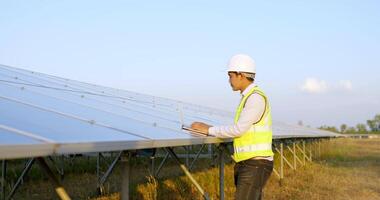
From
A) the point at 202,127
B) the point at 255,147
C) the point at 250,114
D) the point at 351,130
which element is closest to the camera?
the point at 250,114

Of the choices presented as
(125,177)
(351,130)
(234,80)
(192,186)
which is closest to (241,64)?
(234,80)

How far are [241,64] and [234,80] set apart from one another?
18cm

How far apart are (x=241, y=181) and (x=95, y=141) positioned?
1.89 metres

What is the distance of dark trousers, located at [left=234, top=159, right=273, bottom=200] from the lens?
14.4 feet

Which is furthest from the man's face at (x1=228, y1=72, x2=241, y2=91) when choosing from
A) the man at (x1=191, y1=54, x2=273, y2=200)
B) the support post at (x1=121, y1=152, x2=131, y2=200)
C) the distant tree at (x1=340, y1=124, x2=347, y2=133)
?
the distant tree at (x1=340, y1=124, x2=347, y2=133)

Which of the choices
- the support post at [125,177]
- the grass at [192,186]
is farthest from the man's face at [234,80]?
the grass at [192,186]

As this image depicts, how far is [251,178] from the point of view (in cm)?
440

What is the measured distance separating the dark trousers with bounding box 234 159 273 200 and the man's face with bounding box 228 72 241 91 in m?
0.72

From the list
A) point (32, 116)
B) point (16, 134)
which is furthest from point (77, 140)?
point (32, 116)

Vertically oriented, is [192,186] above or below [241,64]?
below

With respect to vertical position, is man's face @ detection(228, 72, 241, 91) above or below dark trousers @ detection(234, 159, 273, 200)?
above

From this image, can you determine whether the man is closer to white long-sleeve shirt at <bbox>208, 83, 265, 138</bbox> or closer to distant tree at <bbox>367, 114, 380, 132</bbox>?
white long-sleeve shirt at <bbox>208, 83, 265, 138</bbox>

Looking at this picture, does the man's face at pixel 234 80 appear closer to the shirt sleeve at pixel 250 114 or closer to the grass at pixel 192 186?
the shirt sleeve at pixel 250 114

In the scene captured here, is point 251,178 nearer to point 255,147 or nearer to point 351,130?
point 255,147
